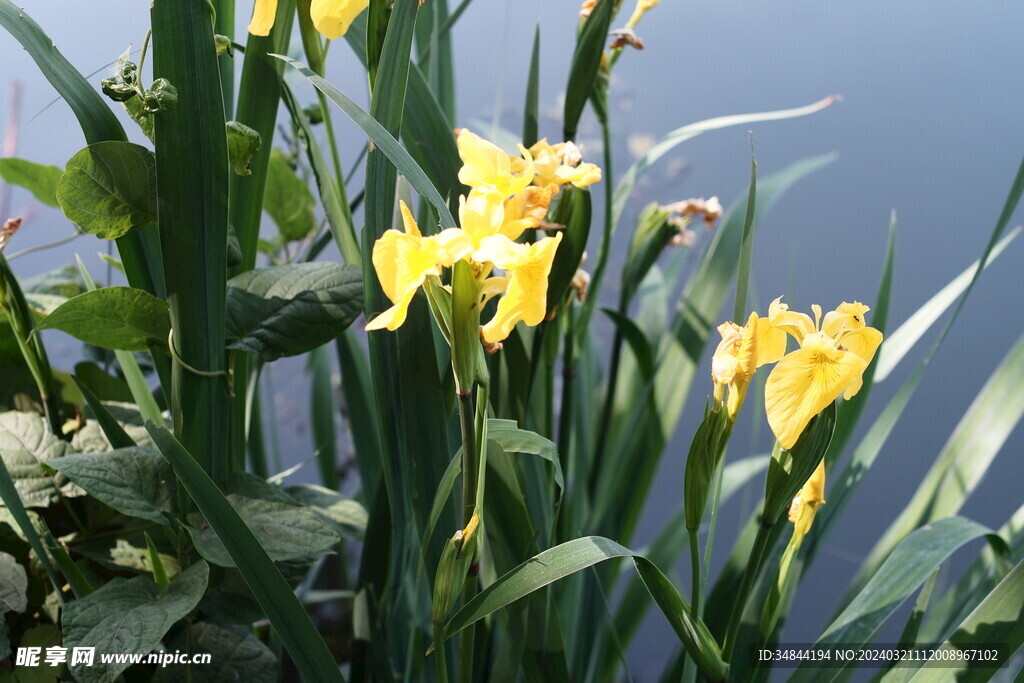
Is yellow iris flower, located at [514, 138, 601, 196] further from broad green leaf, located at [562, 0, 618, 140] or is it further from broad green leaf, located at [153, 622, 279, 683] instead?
broad green leaf, located at [153, 622, 279, 683]

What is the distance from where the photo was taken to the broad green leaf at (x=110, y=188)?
31cm

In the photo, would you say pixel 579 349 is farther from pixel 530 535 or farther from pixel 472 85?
pixel 472 85

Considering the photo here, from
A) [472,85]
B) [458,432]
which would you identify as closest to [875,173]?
[472,85]

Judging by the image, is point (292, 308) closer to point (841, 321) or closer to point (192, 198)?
point (192, 198)

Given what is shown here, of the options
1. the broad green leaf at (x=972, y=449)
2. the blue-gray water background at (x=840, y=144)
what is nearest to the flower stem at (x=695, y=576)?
the broad green leaf at (x=972, y=449)

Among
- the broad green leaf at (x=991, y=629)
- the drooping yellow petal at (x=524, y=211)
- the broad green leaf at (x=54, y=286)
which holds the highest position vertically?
the drooping yellow petal at (x=524, y=211)

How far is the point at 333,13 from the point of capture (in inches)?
12.6

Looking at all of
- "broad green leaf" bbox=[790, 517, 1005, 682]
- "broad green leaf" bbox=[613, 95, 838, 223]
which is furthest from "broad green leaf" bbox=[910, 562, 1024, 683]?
"broad green leaf" bbox=[613, 95, 838, 223]

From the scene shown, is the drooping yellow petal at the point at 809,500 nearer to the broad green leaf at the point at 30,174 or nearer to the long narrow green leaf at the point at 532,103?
the long narrow green leaf at the point at 532,103

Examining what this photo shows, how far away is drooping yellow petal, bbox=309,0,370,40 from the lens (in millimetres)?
319

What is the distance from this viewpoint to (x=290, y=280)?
0.37 metres

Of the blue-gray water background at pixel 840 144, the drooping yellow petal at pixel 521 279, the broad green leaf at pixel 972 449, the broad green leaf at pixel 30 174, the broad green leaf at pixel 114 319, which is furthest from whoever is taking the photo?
the blue-gray water background at pixel 840 144

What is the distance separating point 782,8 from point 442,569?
0.88m

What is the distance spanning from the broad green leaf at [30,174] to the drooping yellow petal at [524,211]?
0.97 ft
